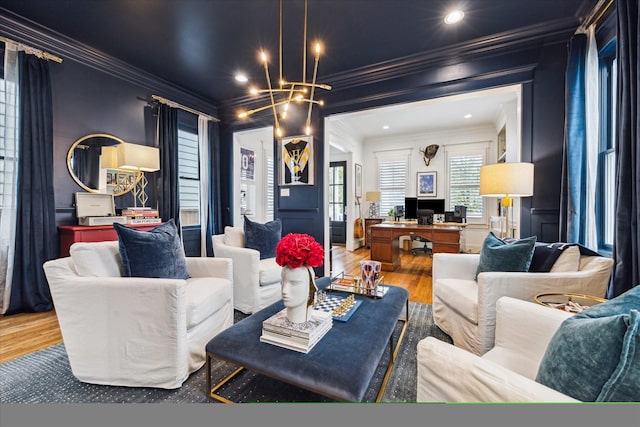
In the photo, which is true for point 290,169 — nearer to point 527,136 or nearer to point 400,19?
point 400,19

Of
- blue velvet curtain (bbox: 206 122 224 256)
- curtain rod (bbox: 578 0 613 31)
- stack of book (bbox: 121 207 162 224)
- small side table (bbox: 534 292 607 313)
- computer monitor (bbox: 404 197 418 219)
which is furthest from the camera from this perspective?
computer monitor (bbox: 404 197 418 219)

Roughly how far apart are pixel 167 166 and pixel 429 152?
5.26m

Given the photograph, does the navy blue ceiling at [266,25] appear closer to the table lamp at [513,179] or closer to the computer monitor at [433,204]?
the table lamp at [513,179]

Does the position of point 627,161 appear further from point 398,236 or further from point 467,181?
point 467,181

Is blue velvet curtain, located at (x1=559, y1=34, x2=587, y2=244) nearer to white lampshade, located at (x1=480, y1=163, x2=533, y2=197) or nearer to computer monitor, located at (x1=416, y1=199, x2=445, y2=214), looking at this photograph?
white lampshade, located at (x1=480, y1=163, x2=533, y2=197)

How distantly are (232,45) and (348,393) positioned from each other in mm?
3261

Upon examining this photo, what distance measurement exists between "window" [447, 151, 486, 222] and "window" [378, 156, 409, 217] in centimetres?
101

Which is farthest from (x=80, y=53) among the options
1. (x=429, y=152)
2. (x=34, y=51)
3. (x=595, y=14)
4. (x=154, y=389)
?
(x=429, y=152)

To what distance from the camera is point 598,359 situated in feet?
1.94

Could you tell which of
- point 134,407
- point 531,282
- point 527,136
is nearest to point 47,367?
point 134,407

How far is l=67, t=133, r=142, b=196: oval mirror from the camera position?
2863mm

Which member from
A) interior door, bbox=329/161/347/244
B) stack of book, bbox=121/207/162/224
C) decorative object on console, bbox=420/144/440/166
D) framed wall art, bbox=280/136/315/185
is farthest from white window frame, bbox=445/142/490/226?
stack of book, bbox=121/207/162/224

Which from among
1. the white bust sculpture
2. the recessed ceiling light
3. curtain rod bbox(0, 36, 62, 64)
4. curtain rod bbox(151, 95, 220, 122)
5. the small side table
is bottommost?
the small side table

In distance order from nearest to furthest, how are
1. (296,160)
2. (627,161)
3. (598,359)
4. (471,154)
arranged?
(598,359), (627,161), (296,160), (471,154)
